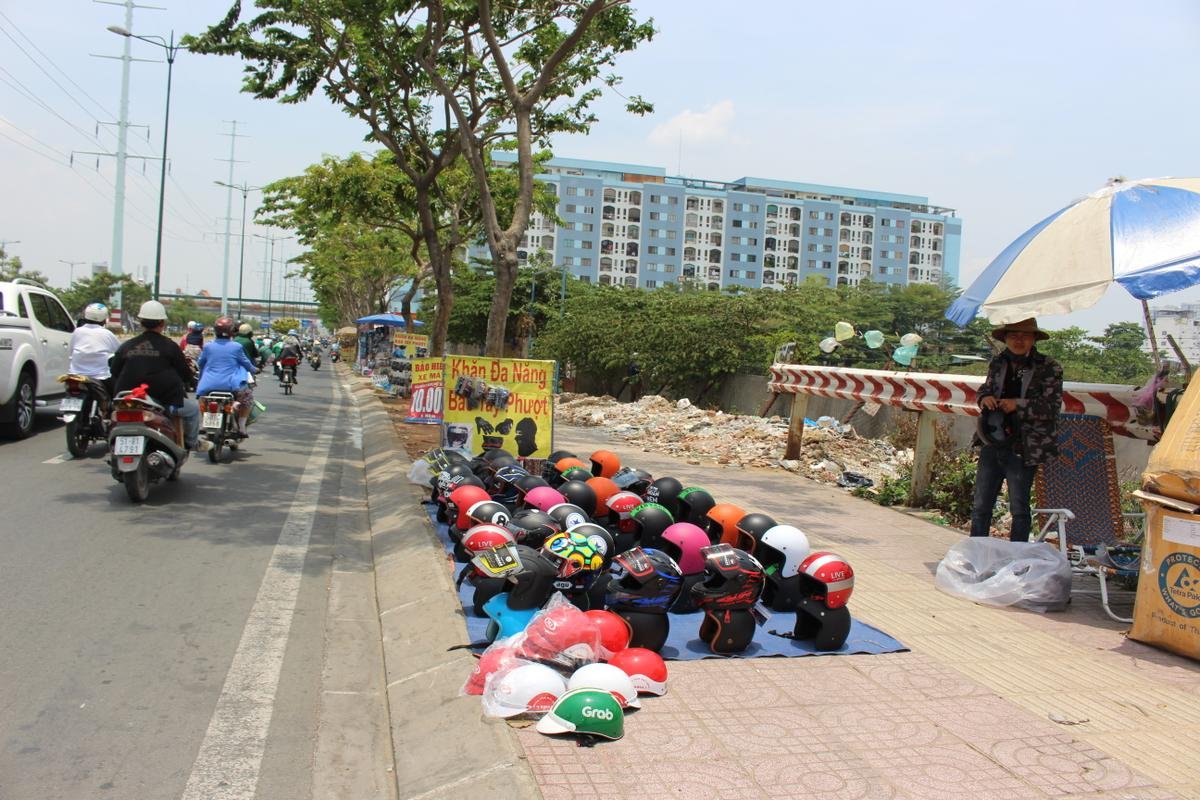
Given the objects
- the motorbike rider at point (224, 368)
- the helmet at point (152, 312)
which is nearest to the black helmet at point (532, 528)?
the helmet at point (152, 312)

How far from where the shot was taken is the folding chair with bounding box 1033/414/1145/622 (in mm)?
6941

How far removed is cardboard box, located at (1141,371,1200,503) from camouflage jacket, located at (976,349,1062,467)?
1170 mm

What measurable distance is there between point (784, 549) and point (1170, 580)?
2118mm

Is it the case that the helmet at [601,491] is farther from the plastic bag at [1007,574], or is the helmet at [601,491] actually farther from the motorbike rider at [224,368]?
the motorbike rider at [224,368]

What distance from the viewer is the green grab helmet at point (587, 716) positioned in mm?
3959

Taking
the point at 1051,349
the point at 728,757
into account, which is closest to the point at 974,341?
the point at 1051,349

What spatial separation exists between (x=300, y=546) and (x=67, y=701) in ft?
11.9

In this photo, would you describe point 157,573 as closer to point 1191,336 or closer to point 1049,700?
point 1049,700

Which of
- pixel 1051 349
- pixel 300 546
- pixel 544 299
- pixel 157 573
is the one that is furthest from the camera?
pixel 544 299

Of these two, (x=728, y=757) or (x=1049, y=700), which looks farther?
(x=1049, y=700)

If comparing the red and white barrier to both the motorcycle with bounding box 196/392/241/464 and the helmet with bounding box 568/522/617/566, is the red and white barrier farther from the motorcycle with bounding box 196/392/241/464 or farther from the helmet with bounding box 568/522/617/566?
the motorcycle with bounding box 196/392/241/464

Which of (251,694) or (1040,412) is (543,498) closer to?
(251,694)

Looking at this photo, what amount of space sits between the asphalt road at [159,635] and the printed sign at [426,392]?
4.35 meters

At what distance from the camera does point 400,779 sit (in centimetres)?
393
